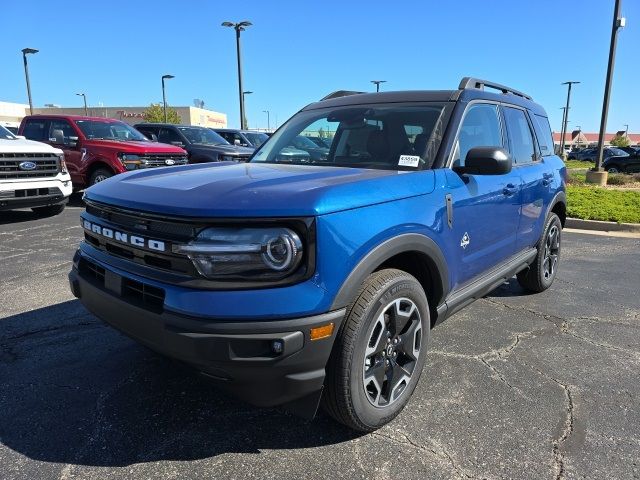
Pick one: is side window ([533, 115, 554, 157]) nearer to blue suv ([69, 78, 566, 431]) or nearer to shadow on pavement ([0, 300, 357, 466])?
blue suv ([69, 78, 566, 431])

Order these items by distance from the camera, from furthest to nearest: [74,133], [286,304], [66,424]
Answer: [74,133] → [66,424] → [286,304]

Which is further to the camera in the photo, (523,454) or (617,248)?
(617,248)

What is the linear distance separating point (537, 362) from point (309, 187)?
225 cm

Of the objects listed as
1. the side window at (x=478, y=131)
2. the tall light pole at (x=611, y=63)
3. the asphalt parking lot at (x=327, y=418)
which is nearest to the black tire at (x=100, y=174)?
the asphalt parking lot at (x=327, y=418)

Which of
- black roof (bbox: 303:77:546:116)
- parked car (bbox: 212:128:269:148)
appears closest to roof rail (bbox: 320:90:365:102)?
black roof (bbox: 303:77:546:116)

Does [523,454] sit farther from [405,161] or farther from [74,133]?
[74,133]

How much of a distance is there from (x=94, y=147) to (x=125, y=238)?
28.7ft

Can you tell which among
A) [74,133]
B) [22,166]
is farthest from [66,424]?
[74,133]

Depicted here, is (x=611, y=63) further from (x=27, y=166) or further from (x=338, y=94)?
(x=27, y=166)

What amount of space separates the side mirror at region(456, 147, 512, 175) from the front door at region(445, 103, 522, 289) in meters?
0.14

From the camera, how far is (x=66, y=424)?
2.64 meters

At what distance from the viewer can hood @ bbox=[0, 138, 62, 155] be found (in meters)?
7.88

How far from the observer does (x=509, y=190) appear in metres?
3.70

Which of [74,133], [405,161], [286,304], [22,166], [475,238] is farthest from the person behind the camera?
[74,133]
